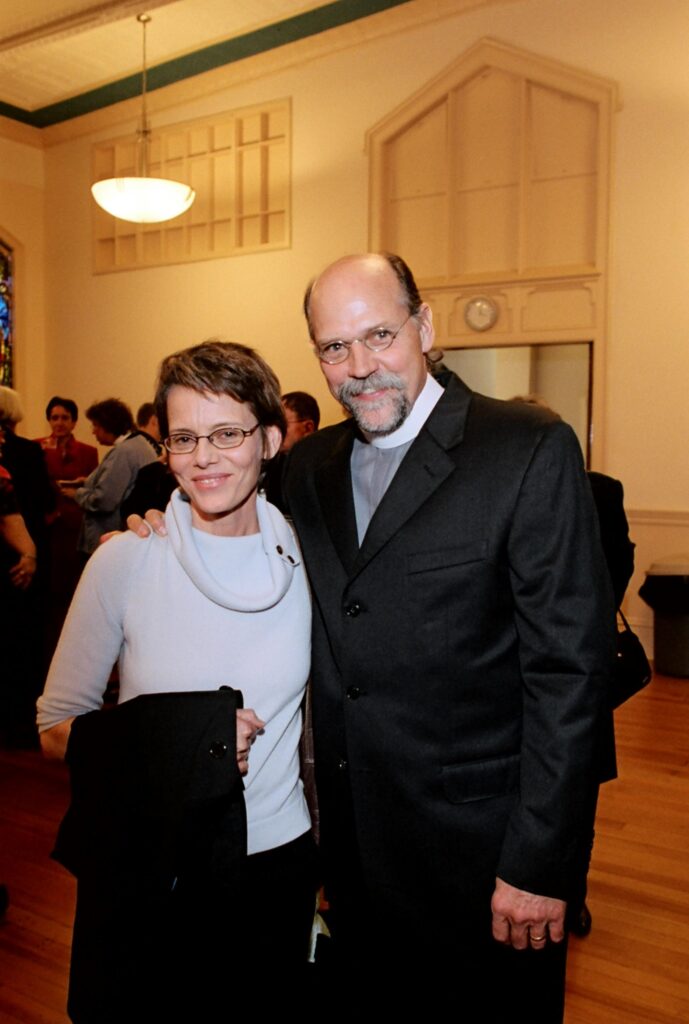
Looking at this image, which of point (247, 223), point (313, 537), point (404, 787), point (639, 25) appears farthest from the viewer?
point (247, 223)

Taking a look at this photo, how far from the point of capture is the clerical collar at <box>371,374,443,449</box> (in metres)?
1.75

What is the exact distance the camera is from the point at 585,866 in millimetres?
1542

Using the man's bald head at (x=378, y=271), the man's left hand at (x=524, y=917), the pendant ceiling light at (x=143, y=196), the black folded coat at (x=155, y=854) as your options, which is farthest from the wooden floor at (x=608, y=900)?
the pendant ceiling light at (x=143, y=196)

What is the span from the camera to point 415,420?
5.74 ft

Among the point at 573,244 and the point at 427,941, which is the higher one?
the point at 573,244

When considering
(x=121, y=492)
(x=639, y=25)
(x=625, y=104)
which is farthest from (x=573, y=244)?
(x=121, y=492)

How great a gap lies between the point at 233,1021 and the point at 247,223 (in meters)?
9.02

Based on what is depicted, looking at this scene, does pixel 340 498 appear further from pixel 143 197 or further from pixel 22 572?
pixel 143 197

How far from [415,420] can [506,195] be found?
6.67 m

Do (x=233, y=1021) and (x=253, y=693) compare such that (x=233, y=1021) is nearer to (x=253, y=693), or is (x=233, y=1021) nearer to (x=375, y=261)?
(x=253, y=693)

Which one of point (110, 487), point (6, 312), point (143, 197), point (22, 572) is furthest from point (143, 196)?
point (22, 572)

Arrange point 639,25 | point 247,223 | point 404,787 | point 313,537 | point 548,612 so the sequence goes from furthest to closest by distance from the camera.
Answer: point 247,223 < point 639,25 < point 313,537 < point 404,787 < point 548,612

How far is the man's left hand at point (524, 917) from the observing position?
1.52 metres

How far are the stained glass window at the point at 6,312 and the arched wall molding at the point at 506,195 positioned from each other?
536 cm
